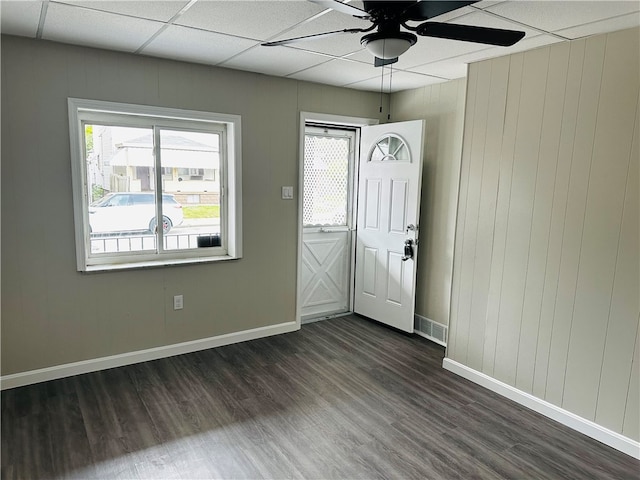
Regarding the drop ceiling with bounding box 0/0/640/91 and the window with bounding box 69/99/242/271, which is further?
the window with bounding box 69/99/242/271

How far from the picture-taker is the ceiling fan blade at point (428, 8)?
4.90ft

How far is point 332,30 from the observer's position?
2.49m

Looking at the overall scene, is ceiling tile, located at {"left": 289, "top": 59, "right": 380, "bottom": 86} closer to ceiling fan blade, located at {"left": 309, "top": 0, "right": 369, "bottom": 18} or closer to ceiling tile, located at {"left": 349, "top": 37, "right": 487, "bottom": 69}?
ceiling tile, located at {"left": 349, "top": 37, "right": 487, "bottom": 69}

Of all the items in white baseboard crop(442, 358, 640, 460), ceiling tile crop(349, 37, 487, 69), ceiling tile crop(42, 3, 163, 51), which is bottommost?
white baseboard crop(442, 358, 640, 460)

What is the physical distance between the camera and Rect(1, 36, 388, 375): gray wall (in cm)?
284

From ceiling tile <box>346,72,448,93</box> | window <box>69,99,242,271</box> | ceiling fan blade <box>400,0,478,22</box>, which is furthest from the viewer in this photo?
ceiling tile <box>346,72,448,93</box>

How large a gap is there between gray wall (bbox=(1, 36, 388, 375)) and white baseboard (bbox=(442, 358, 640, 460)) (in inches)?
67.2

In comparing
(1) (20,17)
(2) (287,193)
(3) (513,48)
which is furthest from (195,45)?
(3) (513,48)

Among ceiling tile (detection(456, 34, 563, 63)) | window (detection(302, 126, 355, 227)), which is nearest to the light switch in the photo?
window (detection(302, 126, 355, 227))

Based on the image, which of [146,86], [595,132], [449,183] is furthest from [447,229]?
[146,86]

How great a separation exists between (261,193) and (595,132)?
252 cm

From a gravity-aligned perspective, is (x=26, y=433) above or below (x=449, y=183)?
below

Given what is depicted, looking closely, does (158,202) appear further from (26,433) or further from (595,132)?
(595,132)

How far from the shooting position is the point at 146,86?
3211 millimetres
